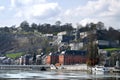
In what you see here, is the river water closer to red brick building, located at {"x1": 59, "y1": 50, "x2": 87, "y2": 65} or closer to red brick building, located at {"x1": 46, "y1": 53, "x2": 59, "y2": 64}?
red brick building, located at {"x1": 59, "y1": 50, "x2": 87, "y2": 65}

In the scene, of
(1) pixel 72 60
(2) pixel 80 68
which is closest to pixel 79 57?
(1) pixel 72 60

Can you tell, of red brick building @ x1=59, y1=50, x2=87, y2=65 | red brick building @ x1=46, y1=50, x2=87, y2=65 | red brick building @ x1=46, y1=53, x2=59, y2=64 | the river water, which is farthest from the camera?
red brick building @ x1=46, y1=53, x2=59, y2=64

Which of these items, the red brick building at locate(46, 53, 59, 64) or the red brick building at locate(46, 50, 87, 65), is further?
the red brick building at locate(46, 53, 59, 64)

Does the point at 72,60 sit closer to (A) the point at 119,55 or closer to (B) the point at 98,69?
(A) the point at 119,55

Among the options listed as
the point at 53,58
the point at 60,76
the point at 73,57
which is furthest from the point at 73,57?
the point at 60,76

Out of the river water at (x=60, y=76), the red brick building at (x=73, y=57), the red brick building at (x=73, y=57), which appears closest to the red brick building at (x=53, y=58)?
the red brick building at (x=73, y=57)

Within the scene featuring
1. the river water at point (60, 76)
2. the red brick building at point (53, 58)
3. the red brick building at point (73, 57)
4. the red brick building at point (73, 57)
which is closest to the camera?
the river water at point (60, 76)

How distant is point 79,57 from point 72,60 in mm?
3508

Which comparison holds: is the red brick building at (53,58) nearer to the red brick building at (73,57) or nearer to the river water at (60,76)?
the red brick building at (73,57)

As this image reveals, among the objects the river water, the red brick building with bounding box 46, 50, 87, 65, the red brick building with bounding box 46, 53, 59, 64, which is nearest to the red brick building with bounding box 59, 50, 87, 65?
the red brick building with bounding box 46, 50, 87, 65

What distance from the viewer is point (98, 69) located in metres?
110

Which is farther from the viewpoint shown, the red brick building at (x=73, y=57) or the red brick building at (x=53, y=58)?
the red brick building at (x=53, y=58)

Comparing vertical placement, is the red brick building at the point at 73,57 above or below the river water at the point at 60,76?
above

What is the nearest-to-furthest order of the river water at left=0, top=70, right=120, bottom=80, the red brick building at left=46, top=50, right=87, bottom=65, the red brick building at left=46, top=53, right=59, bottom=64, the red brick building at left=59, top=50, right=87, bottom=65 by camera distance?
the river water at left=0, top=70, right=120, bottom=80, the red brick building at left=46, top=50, right=87, bottom=65, the red brick building at left=59, top=50, right=87, bottom=65, the red brick building at left=46, top=53, right=59, bottom=64
